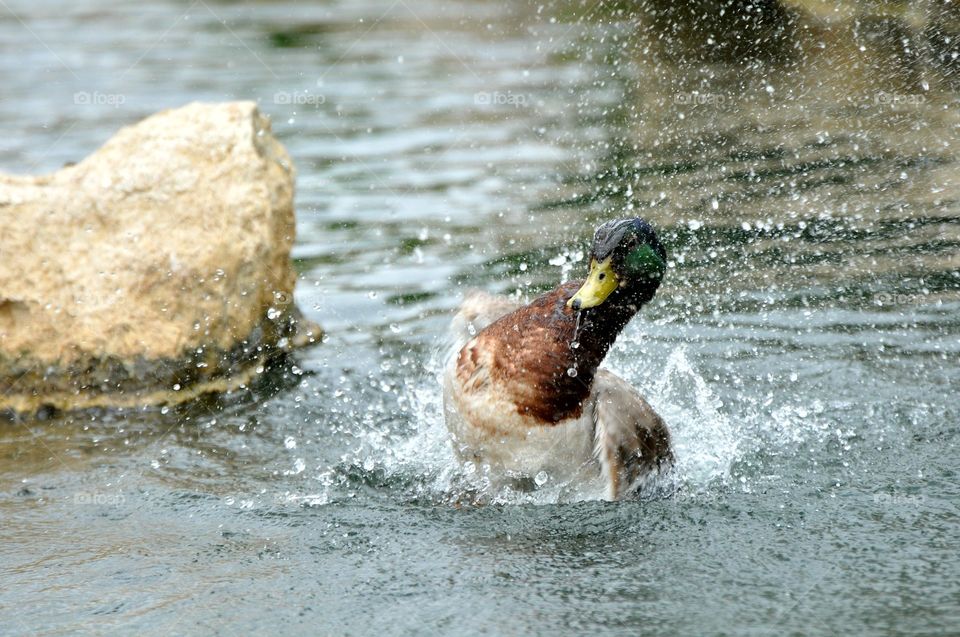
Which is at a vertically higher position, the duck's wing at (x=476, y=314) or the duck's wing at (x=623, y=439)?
the duck's wing at (x=476, y=314)

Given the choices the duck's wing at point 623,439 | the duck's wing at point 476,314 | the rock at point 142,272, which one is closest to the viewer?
the duck's wing at point 623,439

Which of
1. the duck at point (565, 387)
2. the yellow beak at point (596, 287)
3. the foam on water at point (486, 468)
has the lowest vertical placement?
the foam on water at point (486, 468)

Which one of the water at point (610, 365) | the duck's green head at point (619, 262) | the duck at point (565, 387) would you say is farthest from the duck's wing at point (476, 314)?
the duck's green head at point (619, 262)

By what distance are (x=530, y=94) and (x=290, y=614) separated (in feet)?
27.6

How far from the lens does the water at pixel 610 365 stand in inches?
167

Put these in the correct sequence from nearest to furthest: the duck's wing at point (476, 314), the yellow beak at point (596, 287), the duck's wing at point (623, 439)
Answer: the yellow beak at point (596, 287)
the duck's wing at point (623, 439)
the duck's wing at point (476, 314)

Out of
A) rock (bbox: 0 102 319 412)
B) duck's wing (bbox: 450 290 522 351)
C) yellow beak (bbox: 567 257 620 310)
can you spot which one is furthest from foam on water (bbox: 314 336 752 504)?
rock (bbox: 0 102 319 412)

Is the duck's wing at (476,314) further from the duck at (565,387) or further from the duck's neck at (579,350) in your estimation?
the duck's neck at (579,350)

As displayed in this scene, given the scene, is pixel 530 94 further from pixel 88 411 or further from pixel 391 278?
pixel 88 411

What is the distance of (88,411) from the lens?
6.26 metres

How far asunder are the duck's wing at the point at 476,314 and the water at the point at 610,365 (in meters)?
0.42

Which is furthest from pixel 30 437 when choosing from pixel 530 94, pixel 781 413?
pixel 530 94

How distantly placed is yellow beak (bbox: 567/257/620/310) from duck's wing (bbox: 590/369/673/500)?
477 mm

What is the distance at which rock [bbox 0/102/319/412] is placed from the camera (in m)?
6.29
